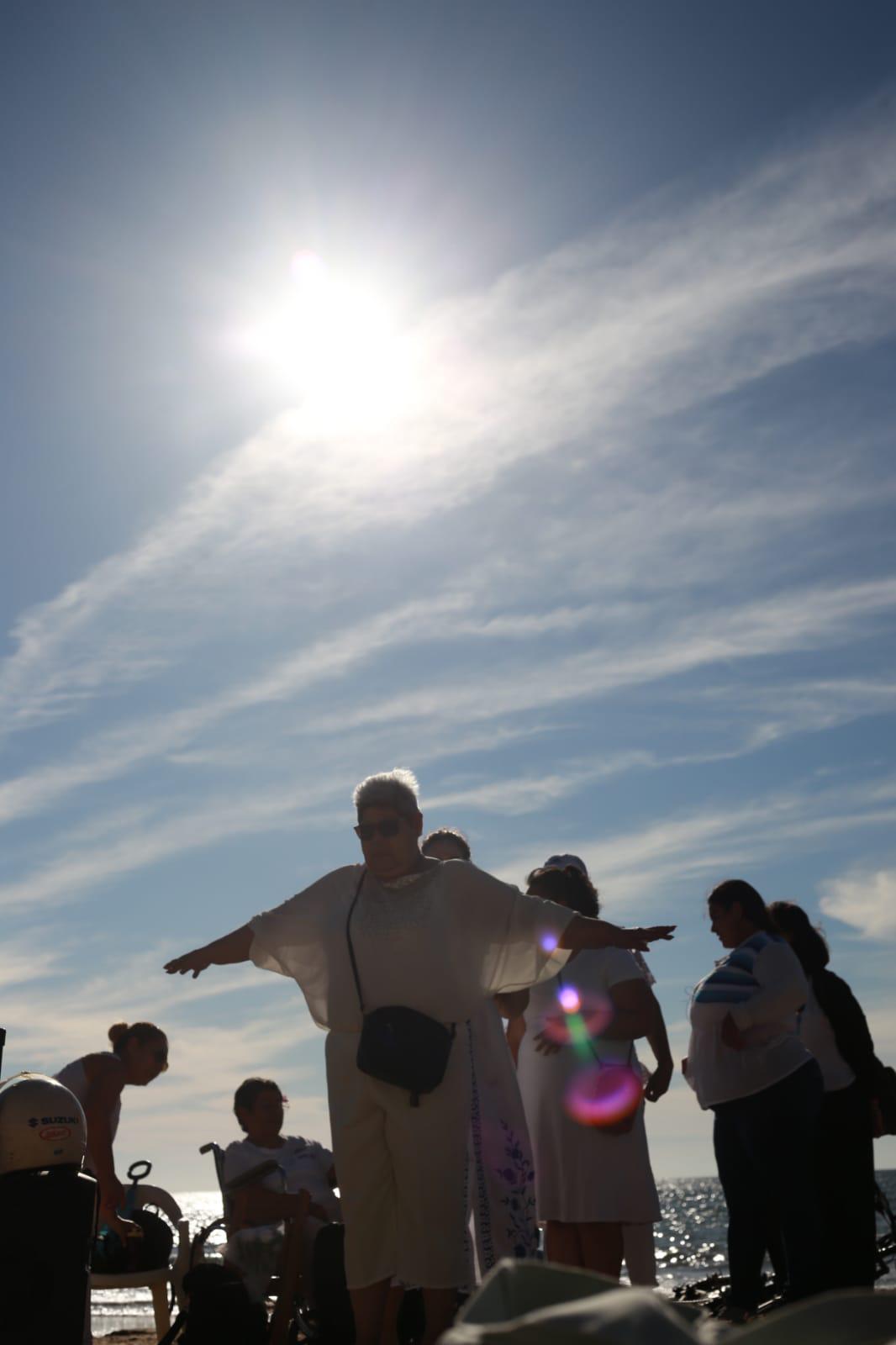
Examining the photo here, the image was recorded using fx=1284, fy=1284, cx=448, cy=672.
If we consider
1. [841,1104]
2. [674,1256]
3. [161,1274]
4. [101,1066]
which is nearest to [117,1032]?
[101,1066]

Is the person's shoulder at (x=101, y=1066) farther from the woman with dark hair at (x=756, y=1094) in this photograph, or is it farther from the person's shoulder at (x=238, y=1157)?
the woman with dark hair at (x=756, y=1094)

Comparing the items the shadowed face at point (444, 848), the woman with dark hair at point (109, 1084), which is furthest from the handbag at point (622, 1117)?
the woman with dark hair at point (109, 1084)

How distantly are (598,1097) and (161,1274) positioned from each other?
2.93 m

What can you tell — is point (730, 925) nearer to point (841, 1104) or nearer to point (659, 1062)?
point (659, 1062)

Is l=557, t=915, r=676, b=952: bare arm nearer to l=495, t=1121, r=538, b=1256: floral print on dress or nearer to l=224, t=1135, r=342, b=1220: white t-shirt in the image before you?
l=495, t=1121, r=538, b=1256: floral print on dress

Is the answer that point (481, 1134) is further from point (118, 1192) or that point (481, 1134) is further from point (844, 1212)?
point (118, 1192)

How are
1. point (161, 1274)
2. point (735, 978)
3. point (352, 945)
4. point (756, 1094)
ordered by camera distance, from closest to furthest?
point (352, 945), point (756, 1094), point (735, 978), point (161, 1274)

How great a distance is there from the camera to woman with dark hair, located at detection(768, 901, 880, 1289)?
20.1ft

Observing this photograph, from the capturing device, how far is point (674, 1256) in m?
52.0

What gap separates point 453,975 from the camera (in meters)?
4.54

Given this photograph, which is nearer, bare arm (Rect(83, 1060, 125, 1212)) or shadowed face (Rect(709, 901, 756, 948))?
shadowed face (Rect(709, 901, 756, 948))

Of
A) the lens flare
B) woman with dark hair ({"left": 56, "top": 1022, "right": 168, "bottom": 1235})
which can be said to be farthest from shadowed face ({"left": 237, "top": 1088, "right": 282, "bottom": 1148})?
the lens flare

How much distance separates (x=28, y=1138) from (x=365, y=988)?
51.8 inches

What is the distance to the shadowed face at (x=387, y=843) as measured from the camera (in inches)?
187
